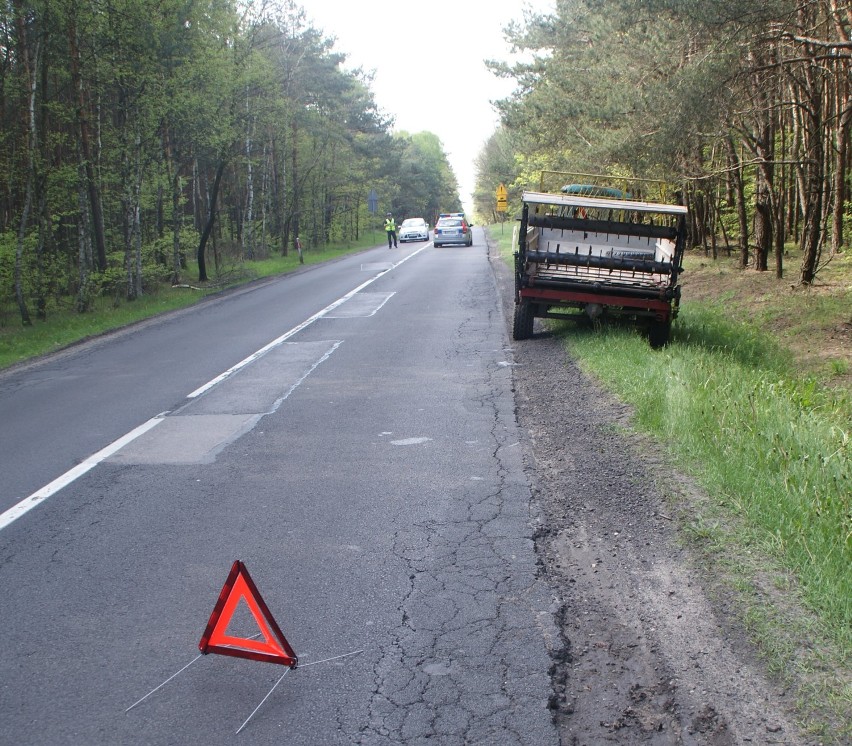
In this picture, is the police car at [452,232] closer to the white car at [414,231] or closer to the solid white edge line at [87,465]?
the white car at [414,231]

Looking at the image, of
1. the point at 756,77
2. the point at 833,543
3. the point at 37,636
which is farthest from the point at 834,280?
the point at 37,636

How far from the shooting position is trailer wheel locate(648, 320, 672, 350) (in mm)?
11766

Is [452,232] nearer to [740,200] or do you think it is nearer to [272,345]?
[740,200]

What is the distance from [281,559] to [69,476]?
2.84 meters

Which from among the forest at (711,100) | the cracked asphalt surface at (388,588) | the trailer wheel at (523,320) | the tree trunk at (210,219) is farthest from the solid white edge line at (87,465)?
the tree trunk at (210,219)

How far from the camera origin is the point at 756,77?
16.1 meters

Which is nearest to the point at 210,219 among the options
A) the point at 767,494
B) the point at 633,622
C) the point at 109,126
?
the point at 109,126

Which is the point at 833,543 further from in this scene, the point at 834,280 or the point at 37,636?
the point at 834,280

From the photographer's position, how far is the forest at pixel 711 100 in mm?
12633

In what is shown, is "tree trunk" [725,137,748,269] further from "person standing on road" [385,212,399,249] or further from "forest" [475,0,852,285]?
"person standing on road" [385,212,399,249]

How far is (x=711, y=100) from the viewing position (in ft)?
43.3

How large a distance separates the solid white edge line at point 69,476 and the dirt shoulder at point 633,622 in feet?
12.4

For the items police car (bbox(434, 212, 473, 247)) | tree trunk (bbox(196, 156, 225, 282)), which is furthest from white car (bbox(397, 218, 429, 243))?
tree trunk (bbox(196, 156, 225, 282))

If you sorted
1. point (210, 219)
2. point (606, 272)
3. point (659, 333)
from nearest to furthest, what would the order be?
point (659, 333) < point (606, 272) < point (210, 219)
